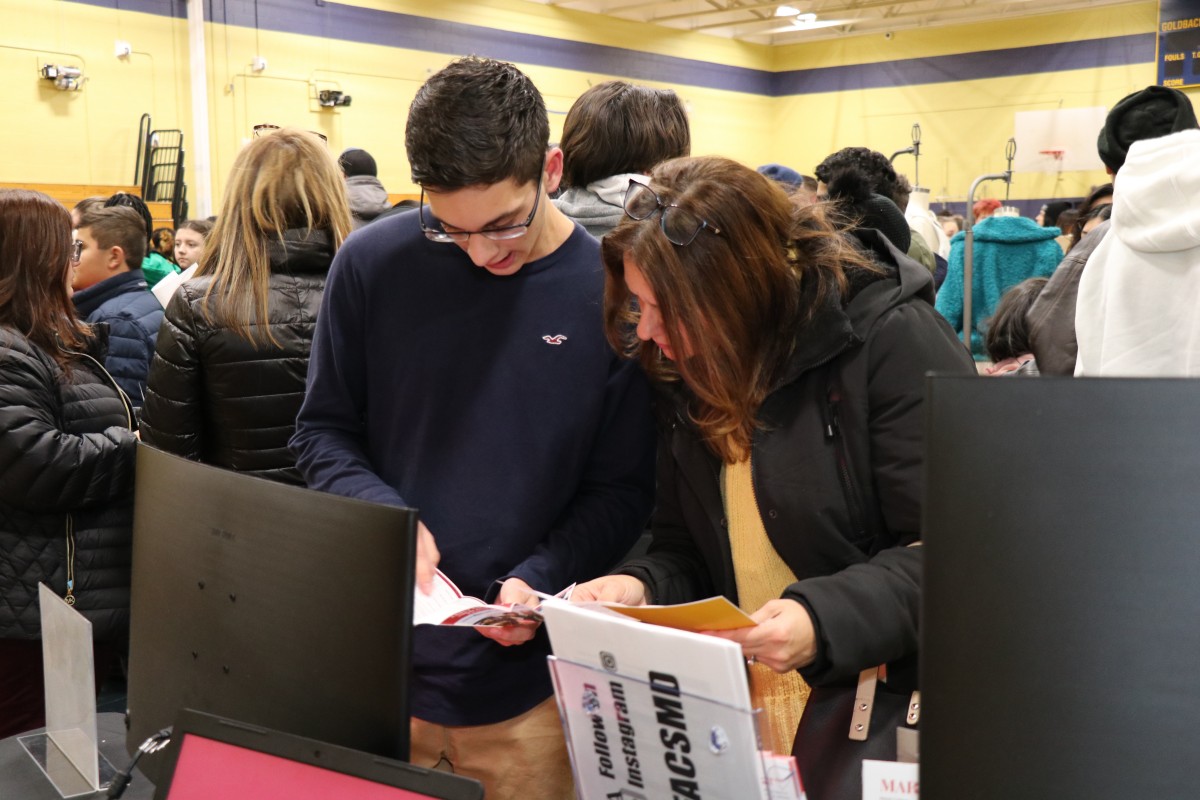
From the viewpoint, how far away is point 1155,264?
2.40m

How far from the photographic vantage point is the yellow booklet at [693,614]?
100cm

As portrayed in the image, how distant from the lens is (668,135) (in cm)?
229

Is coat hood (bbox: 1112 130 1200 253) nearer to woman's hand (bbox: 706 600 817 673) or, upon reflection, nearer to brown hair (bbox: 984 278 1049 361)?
brown hair (bbox: 984 278 1049 361)

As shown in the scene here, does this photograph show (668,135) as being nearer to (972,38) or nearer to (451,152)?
(451,152)

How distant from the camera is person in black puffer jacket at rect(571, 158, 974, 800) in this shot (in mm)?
1253

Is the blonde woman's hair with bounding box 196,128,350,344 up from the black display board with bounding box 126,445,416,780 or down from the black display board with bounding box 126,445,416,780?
up

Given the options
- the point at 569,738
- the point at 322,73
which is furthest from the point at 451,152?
the point at 322,73

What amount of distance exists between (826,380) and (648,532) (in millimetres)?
1092

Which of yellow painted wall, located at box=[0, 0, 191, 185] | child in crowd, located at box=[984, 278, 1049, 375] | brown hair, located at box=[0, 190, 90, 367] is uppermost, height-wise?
yellow painted wall, located at box=[0, 0, 191, 185]

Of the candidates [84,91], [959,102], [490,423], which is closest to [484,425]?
[490,423]

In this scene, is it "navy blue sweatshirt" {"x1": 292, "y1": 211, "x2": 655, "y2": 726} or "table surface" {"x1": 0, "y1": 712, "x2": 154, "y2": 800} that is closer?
"table surface" {"x1": 0, "y1": 712, "x2": 154, "y2": 800}

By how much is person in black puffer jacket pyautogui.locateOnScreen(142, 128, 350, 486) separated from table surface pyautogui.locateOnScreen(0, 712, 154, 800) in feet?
2.45

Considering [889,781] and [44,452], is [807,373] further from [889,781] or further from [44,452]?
[44,452]

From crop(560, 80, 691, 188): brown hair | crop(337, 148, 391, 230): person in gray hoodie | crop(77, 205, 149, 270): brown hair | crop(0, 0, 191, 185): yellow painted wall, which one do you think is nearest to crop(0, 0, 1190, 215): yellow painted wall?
crop(0, 0, 191, 185): yellow painted wall
